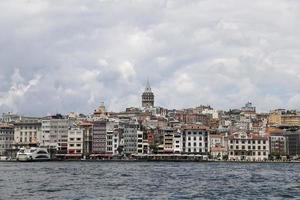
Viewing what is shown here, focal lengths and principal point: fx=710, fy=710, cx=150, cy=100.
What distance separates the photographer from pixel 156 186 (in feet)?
175

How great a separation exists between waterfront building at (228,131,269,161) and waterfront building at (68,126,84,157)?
34431 mm

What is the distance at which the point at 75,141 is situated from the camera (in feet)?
541

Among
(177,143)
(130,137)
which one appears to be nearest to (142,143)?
(130,137)

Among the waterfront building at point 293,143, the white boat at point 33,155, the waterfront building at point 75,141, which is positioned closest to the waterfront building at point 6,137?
the waterfront building at point 75,141

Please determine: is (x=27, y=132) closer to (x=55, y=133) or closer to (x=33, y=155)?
(x=55, y=133)

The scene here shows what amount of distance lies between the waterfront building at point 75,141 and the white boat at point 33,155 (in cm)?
806

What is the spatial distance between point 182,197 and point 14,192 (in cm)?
1115

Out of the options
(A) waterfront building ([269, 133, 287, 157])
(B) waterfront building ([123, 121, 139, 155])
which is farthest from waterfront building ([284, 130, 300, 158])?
(B) waterfront building ([123, 121, 139, 155])

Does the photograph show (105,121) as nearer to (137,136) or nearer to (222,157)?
(137,136)

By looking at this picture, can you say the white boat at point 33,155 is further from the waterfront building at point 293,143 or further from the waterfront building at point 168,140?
the waterfront building at point 293,143

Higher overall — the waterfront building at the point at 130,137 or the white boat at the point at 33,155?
the waterfront building at the point at 130,137

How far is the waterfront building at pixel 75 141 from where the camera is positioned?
538ft

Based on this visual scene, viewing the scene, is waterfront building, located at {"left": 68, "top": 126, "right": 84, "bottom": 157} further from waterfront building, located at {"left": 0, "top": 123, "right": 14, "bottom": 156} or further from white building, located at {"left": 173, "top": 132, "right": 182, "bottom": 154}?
white building, located at {"left": 173, "top": 132, "right": 182, "bottom": 154}

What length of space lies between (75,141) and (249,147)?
132 ft
